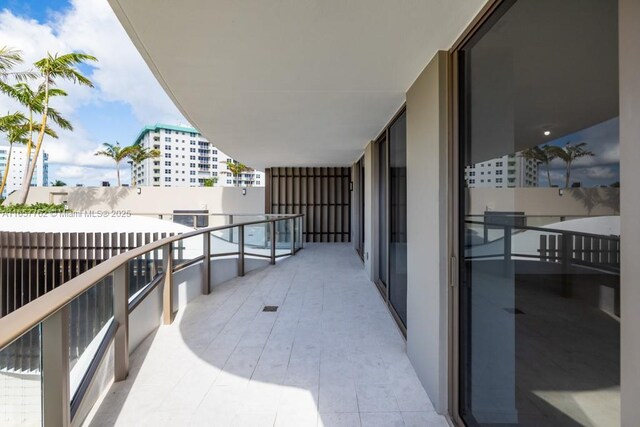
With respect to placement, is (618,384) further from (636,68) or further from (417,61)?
(417,61)

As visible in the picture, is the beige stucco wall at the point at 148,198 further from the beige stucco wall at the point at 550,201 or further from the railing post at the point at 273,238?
the beige stucco wall at the point at 550,201

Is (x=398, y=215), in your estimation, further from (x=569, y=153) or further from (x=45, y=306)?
(x=45, y=306)

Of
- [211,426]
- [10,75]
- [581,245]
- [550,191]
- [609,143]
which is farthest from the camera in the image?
[10,75]

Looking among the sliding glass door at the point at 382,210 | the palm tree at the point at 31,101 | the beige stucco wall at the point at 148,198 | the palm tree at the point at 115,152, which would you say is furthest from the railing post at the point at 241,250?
the palm tree at the point at 115,152

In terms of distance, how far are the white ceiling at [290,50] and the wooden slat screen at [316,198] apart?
6.21 metres

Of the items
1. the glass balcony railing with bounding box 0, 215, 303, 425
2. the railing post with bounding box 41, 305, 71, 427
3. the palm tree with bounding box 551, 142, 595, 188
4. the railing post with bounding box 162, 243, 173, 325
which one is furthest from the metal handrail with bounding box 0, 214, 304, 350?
the palm tree with bounding box 551, 142, 595, 188

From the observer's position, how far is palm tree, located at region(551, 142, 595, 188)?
1.02 m

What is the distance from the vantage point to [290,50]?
2.17 m

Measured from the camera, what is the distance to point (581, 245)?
40.6 inches

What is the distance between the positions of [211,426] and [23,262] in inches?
351

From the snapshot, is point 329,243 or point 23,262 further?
point 329,243

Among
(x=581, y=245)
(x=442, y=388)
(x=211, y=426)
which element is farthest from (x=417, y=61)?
(x=211, y=426)

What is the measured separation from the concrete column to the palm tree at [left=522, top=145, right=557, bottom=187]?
12.4 inches

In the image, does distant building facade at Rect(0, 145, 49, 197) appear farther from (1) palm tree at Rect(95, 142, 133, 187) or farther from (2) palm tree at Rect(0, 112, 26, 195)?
(1) palm tree at Rect(95, 142, 133, 187)
